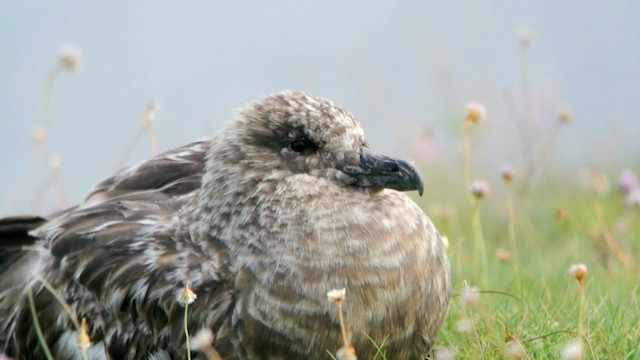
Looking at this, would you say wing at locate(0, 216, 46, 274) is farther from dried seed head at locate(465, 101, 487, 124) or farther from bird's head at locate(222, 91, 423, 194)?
dried seed head at locate(465, 101, 487, 124)

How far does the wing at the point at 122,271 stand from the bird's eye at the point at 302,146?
48 centimetres

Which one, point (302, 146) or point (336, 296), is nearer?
point (336, 296)

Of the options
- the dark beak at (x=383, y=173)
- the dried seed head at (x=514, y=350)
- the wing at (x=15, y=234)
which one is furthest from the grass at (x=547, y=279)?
the wing at (x=15, y=234)

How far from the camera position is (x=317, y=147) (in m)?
5.58

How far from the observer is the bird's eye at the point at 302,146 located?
18.3 feet

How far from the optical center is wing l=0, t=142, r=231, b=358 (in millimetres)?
5500

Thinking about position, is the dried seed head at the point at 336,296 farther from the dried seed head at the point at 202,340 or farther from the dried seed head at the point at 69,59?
the dried seed head at the point at 69,59

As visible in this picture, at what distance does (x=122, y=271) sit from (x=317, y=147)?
32.8 inches

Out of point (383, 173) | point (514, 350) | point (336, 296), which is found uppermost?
point (383, 173)

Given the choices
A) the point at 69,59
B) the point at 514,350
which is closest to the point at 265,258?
the point at 514,350

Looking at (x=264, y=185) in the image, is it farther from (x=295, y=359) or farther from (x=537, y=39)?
(x=537, y=39)

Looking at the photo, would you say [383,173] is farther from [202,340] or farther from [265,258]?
[202,340]

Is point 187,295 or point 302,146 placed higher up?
point 302,146

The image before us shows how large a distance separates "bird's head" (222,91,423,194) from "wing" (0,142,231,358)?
42 centimetres
